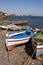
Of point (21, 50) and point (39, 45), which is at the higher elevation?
point (39, 45)

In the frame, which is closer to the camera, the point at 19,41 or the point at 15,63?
the point at 15,63

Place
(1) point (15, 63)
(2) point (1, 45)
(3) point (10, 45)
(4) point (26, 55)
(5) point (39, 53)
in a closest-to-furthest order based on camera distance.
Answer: (1) point (15, 63) → (5) point (39, 53) → (4) point (26, 55) → (3) point (10, 45) → (2) point (1, 45)

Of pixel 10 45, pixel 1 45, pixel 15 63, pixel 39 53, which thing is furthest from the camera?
pixel 1 45

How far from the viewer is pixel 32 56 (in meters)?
16.0

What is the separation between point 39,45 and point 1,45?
21.0ft

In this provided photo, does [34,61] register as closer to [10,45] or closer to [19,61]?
[19,61]

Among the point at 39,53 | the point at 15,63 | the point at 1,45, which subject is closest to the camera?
the point at 15,63

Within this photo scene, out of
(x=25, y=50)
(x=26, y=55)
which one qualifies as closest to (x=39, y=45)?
(x=26, y=55)

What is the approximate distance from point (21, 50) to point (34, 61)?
362cm

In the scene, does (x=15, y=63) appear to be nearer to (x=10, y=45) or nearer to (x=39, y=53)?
(x=39, y=53)

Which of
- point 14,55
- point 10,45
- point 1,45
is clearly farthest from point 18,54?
point 1,45

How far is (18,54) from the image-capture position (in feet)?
55.6

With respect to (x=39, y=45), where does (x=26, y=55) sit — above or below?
below

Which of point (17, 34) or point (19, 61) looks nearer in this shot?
point (19, 61)
